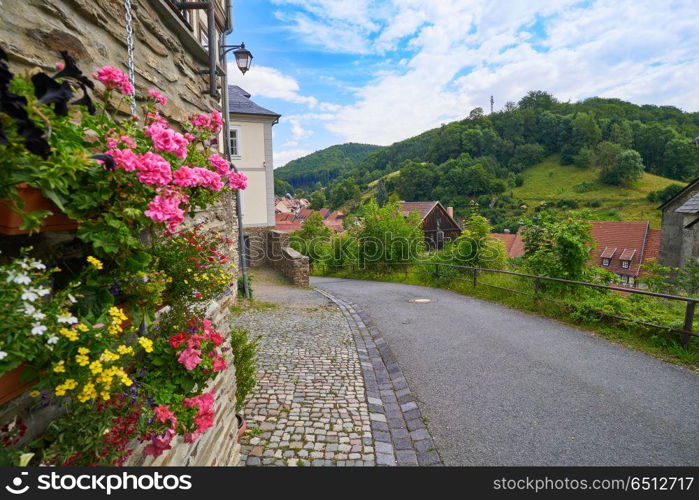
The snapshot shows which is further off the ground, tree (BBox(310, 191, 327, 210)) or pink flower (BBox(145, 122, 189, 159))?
tree (BBox(310, 191, 327, 210))

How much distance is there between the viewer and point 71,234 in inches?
53.6

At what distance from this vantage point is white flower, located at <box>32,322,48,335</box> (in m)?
0.94

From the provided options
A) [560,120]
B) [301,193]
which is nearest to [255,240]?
[560,120]

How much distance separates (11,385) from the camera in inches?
41.1

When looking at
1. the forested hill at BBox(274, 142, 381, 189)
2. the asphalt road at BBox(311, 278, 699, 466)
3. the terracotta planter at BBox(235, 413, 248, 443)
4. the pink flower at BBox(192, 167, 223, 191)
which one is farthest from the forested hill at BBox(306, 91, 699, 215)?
the pink flower at BBox(192, 167, 223, 191)

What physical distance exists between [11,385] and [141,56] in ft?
6.41

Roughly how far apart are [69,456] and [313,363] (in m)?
4.25

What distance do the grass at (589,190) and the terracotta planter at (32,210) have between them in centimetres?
5755

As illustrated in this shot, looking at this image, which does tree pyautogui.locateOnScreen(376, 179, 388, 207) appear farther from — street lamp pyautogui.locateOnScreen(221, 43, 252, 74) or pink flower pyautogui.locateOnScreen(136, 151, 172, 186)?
Result: pink flower pyautogui.locateOnScreen(136, 151, 172, 186)

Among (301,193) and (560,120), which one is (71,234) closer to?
(560,120)

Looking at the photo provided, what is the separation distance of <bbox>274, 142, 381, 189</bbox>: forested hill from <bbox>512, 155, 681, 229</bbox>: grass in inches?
2723

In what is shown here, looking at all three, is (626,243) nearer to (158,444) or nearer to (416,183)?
(158,444)

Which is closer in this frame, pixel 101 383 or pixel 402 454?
pixel 101 383

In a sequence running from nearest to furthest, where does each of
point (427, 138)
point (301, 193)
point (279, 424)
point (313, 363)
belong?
point (279, 424), point (313, 363), point (427, 138), point (301, 193)
